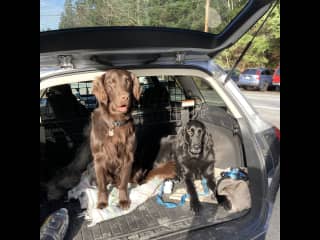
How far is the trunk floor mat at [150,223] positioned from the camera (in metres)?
2.04

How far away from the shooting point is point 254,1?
1.68 m

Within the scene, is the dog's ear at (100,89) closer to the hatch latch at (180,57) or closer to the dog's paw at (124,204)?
the hatch latch at (180,57)

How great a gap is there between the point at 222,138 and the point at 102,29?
177 cm

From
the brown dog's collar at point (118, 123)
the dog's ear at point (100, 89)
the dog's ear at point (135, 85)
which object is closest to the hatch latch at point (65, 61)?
the dog's ear at point (100, 89)

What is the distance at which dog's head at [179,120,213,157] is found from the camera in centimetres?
284

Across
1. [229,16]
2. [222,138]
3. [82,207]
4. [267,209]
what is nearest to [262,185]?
[267,209]

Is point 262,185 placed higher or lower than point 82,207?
higher

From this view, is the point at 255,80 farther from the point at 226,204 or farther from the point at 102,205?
the point at 102,205

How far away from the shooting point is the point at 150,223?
87.4 inches

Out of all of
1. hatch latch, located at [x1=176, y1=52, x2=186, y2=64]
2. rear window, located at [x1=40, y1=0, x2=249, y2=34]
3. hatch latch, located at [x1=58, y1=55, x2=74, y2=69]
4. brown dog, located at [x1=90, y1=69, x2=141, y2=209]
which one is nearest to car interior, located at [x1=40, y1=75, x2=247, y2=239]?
brown dog, located at [x1=90, y1=69, x2=141, y2=209]

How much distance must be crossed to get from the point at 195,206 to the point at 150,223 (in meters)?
0.42

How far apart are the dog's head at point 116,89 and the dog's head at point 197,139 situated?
69 centimetres

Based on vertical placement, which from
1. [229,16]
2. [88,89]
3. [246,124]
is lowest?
[246,124]
